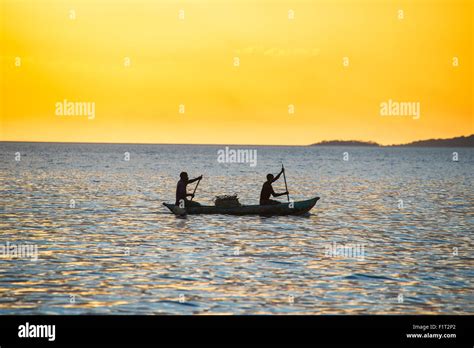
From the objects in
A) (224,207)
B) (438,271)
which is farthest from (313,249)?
(224,207)

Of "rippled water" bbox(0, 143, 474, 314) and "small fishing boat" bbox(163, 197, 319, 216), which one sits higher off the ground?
"small fishing boat" bbox(163, 197, 319, 216)

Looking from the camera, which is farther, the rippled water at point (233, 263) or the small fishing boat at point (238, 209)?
the small fishing boat at point (238, 209)

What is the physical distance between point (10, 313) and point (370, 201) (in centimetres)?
4009

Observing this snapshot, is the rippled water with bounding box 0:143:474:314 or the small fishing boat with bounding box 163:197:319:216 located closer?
the rippled water with bounding box 0:143:474:314

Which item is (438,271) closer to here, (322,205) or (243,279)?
(243,279)

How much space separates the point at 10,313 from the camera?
53.9 feet

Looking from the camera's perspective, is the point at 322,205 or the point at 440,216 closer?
the point at 440,216

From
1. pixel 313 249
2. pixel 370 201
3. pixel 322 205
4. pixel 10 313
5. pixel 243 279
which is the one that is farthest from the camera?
pixel 370 201

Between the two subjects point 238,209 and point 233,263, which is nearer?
point 233,263

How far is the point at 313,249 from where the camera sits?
1049 inches

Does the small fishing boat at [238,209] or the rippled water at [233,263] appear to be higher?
the small fishing boat at [238,209]

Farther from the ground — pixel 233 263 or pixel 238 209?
pixel 238 209
